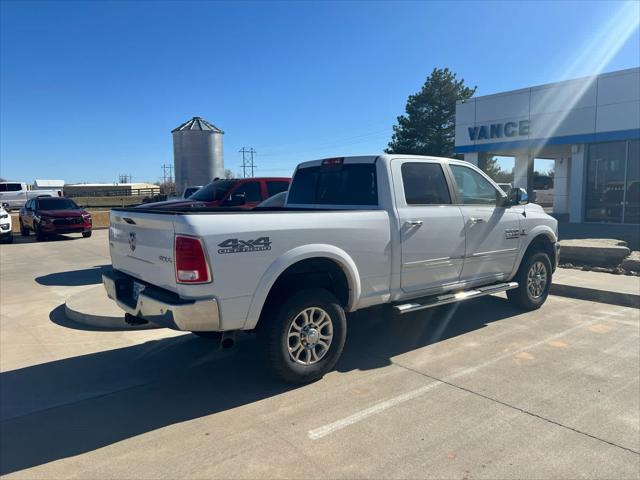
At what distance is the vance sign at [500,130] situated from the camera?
68.4 feet

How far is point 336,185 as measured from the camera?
5.47m

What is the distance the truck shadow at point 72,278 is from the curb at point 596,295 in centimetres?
822

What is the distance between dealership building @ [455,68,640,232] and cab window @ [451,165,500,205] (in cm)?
1328

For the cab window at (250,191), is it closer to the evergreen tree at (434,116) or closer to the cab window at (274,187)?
the cab window at (274,187)

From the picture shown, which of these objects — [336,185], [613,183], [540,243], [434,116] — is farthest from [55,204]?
[434,116]

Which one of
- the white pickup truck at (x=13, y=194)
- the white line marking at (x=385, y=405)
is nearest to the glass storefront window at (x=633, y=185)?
the white line marking at (x=385, y=405)

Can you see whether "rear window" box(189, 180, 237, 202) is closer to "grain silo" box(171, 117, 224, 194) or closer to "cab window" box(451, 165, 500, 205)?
"cab window" box(451, 165, 500, 205)

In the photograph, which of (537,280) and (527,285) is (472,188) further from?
(537,280)

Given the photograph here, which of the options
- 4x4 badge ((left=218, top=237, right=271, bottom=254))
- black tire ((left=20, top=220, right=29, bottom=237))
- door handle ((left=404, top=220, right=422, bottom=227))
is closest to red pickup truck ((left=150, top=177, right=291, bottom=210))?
door handle ((left=404, top=220, right=422, bottom=227))

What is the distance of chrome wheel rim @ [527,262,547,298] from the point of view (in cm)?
661

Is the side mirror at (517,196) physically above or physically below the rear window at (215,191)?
below

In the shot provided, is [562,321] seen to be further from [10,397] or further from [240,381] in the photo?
[10,397]

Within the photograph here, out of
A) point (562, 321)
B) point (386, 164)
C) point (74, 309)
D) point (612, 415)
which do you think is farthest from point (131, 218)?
point (562, 321)

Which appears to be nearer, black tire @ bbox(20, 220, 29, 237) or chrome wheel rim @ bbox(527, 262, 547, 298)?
chrome wheel rim @ bbox(527, 262, 547, 298)
